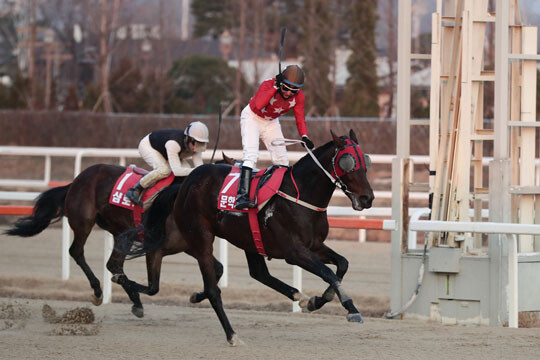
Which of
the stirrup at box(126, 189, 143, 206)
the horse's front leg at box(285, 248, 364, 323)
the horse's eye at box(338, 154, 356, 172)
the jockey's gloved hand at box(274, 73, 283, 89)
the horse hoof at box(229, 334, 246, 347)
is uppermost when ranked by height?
the jockey's gloved hand at box(274, 73, 283, 89)

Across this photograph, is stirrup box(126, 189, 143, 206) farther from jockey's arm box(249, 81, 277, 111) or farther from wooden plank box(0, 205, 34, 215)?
jockey's arm box(249, 81, 277, 111)

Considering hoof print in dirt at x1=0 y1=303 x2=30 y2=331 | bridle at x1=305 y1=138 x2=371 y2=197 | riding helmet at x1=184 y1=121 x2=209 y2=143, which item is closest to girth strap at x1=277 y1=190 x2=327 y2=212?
bridle at x1=305 y1=138 x2=371 y2=197

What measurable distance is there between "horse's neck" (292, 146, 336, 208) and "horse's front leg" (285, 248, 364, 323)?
0.31 metres

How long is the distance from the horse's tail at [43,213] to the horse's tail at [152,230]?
1.63 meters

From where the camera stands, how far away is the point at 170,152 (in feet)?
26.2

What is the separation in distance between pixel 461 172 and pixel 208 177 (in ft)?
6.17

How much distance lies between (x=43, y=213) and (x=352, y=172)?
3577mm

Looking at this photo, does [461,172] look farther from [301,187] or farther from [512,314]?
[301,187]

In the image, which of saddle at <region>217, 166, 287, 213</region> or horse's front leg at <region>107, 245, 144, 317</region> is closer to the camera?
saddle at <region>217, 166, 287, 213</region>

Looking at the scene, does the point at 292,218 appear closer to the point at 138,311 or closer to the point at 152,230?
the point at 152,230

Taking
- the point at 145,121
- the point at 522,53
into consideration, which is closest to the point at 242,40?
the point at 145,121

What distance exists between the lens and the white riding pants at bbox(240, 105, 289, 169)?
22.5 ft

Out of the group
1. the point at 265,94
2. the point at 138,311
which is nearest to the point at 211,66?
the point at 138,311

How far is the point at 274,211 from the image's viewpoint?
21.1 feet
